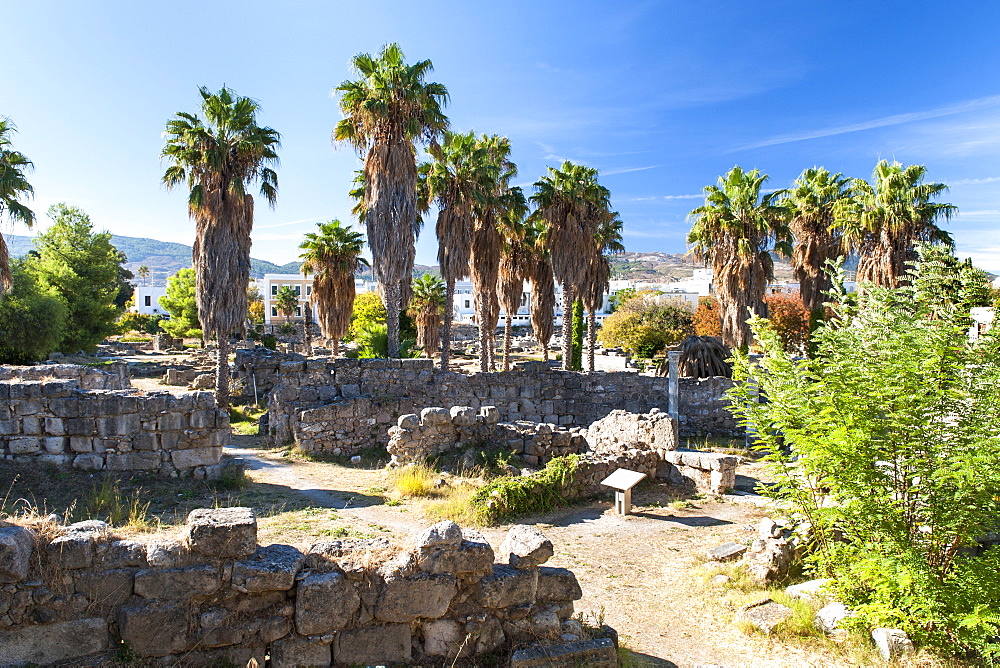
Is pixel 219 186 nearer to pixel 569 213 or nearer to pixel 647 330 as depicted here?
pixel 569 213

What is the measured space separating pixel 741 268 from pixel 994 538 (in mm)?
19210

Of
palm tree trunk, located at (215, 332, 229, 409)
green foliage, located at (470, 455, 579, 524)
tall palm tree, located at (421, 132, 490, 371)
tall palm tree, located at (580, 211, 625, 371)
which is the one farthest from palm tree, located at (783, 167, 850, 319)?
palm tree trunk, located at (215, 332, 229, 409)

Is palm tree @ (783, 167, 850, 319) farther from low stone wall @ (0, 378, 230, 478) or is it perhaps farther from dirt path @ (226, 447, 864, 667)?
low stone wall @ (0, 378, 230, 478)

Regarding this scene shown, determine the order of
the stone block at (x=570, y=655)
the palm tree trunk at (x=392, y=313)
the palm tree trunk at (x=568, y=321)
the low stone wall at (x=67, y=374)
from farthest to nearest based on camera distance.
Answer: the palm tree trunk at (x=568, y=321), the palm tree trunk at (x=392, y=313), the low stone wall at (x=67, y=374), the stone block at (x=570, y=655)

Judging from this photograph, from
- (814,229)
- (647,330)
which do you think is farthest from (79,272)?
(814,229)

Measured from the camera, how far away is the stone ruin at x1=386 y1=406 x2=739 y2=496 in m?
13.1

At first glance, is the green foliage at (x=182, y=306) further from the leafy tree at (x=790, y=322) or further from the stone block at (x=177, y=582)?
the stone block at (x=177, y=582)

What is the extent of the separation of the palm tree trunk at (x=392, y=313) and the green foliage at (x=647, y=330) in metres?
21.9

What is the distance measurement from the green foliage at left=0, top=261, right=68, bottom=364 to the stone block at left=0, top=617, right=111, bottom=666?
104 feet

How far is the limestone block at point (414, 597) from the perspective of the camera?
5.34m

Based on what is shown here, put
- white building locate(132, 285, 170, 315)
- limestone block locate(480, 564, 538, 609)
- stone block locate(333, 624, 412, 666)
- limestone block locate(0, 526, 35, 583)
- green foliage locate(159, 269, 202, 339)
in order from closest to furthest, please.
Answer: limestone block locate(0, 526, 35, 583), stone block locate(333, 624, 412, 666), limestone block locate(480, 564, 538, 609), green foliage locate(159, 269, 202, 339), white building locate(132, 285, 170, 315)

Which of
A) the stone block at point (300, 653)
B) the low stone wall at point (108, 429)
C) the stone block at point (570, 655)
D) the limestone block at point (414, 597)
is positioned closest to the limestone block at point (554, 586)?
the stone block at point (570, 655)

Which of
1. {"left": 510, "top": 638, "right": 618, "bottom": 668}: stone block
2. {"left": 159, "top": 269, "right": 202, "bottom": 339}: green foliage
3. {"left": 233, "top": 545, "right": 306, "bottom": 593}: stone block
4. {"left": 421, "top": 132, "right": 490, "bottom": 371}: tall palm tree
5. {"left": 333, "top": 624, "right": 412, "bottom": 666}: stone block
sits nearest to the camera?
{"left": 233, "top": 545, "right": 306, "bottom": 593}: stone block

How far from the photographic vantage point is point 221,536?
17.0ft
